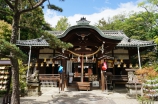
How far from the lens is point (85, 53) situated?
11.8 metres

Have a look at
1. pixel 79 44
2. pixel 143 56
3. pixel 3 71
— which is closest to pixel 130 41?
pixel 143 56

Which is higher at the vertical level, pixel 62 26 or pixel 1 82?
pixel 62 26

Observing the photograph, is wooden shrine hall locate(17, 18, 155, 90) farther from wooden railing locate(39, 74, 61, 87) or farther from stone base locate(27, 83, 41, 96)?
stone base locate(27, 83, 41, 96)

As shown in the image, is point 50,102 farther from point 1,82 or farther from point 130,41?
point 130,41

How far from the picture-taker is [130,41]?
14.5 m

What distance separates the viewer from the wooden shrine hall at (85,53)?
11.1 meters

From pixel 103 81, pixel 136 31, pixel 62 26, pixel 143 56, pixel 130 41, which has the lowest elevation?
pixel 103 81

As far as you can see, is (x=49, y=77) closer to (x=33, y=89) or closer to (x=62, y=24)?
(x=33, y=89)

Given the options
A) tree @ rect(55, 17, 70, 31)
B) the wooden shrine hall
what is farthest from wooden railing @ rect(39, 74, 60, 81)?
tree @ rect(55, 17, 70, 31)

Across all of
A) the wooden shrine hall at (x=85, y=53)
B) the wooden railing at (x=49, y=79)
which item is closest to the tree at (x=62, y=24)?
the wooden shrine hall at (x=85, y=53)

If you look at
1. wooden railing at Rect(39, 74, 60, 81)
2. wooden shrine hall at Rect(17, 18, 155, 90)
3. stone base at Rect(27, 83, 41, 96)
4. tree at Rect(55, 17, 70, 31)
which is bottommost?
stone base at Rect(27, 83, 41, 96)

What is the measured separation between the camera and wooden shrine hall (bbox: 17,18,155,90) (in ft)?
36.6

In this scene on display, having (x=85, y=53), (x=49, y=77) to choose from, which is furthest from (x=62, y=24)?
(x=85, y=53)

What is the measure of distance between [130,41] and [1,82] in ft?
39.5
